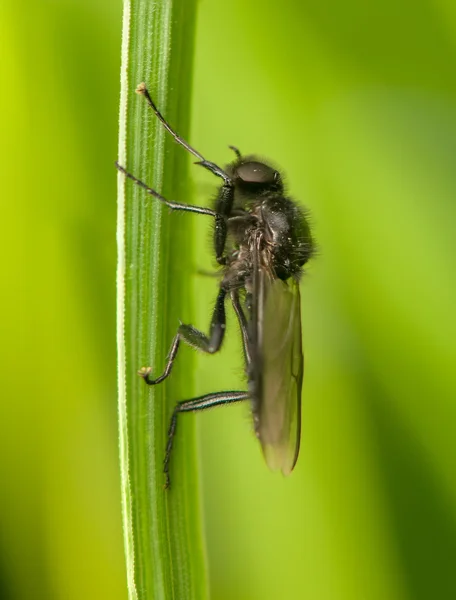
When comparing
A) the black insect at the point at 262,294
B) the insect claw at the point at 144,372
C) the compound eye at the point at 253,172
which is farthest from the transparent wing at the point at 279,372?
the insect claw at the point at 144,372

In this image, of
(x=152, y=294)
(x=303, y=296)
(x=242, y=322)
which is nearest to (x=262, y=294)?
(x=242, y=322)

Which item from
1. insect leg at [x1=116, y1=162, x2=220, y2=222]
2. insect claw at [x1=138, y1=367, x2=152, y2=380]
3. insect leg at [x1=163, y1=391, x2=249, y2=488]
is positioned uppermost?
insect leg at [x1=116, y1=162, x2=220, y2=222]

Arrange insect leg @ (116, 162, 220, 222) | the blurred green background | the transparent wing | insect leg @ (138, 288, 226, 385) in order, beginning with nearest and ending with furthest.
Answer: insect leg @ (116, 162, 220, 222), insect leg @ (138, 288, 226, 385), the transparent wing, the blurred green background

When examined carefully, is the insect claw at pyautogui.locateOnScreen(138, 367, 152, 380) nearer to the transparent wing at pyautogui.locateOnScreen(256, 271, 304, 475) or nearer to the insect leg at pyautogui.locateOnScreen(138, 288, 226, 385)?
the insect leg at pyautogui.locateOnScreen(138, 288, 226, 385)

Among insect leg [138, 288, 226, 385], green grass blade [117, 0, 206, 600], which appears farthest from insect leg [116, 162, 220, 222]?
insect leg [138, 288, 226, 385]

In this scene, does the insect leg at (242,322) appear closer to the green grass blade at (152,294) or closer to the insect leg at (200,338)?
the insect leg at (200,338)

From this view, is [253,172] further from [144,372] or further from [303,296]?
[144,372]

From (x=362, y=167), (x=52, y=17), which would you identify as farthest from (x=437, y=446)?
(x=52, y=17)
